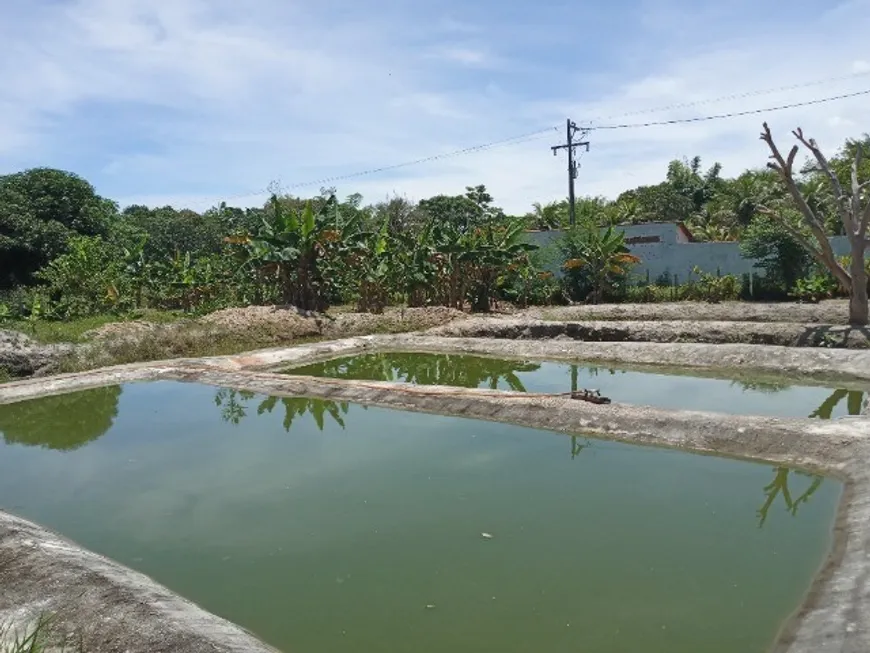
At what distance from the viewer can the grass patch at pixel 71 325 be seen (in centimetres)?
1462

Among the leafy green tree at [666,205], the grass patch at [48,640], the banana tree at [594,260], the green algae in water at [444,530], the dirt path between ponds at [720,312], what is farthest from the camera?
the leafy green tree at [666,205]

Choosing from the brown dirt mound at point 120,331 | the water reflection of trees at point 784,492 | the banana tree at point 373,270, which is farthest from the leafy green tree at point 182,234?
the water reflection of trees at point 784,492

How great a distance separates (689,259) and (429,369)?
11355 millimetres

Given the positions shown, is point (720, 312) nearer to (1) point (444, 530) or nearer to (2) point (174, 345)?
(2) point (174, 345)

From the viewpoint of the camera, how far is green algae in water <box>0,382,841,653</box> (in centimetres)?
416

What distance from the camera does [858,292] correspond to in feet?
43.6

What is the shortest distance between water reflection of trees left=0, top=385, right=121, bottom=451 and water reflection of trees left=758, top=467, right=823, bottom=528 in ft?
26.0

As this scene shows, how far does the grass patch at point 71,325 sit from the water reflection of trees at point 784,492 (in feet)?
43.1

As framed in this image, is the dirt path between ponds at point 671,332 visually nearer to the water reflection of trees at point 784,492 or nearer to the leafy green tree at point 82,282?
the water reflection of trees at point 784,492

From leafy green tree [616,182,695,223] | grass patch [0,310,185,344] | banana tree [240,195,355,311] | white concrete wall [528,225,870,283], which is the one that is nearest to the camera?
grass patch [0,310,185,344]

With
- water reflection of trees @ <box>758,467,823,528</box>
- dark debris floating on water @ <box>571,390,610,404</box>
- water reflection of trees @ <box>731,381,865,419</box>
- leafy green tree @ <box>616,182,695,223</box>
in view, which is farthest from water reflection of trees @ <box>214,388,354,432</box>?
leafy green tree @ <box>616,182,695,223</box>

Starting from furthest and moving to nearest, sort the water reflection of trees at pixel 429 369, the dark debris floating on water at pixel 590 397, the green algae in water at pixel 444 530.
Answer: the water reflection of trees at pixel 429 369
the dark debris floating on water at pixel 590 397
the green algae in water at pixel 444 530

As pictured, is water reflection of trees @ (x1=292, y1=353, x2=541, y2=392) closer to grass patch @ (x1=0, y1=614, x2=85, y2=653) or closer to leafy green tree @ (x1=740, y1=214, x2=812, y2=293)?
grass patch @ (x1=0, y1=614, x2=85, y2=653)

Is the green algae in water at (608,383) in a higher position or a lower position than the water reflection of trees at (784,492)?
higher
